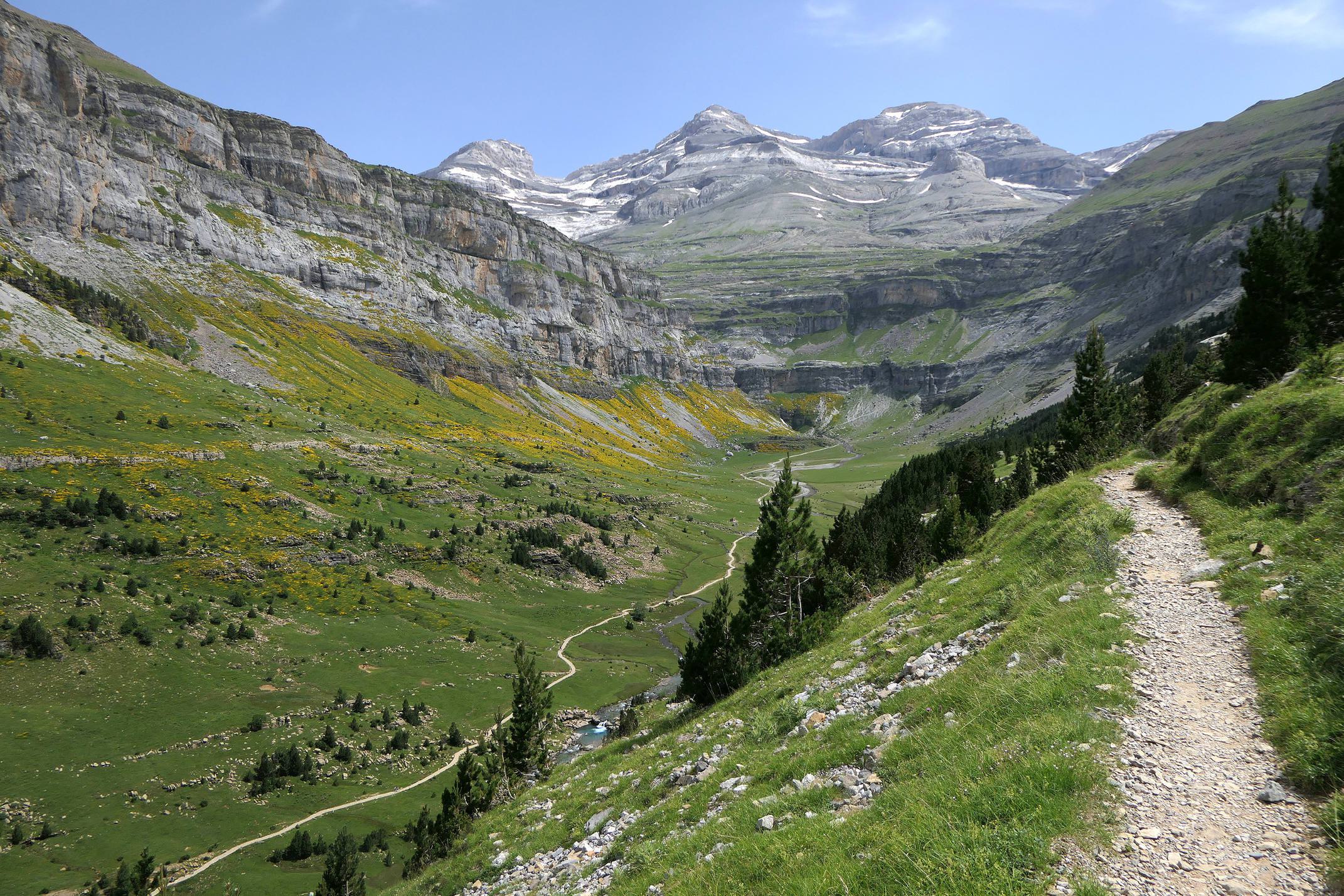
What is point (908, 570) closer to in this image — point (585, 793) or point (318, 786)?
point (585, 793)

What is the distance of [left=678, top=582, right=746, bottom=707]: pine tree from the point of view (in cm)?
3083

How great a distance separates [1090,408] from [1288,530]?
37.6m

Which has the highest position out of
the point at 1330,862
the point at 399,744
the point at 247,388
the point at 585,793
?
the point at 247,388

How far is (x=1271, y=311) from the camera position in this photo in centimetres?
2989

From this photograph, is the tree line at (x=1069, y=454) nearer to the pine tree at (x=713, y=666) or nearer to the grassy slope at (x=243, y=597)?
the pine tree at (x=713, y=666)

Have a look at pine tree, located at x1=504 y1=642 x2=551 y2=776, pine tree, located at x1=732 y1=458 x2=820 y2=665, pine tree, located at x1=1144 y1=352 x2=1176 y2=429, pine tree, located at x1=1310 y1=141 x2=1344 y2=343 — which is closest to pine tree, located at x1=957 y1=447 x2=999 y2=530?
pine tree, located at x1=1144 y1=352 x2=1176 y2=429

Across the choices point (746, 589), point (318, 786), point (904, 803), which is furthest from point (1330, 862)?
point (318, 786)

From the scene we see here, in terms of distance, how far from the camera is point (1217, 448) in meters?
21.8

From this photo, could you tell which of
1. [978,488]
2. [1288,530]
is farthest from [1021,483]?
[1288,530]

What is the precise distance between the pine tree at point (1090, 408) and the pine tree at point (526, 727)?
40118 millimetres

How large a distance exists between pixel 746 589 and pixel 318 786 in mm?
50641

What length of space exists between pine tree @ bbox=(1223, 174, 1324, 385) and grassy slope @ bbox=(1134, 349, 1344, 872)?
7.53ft

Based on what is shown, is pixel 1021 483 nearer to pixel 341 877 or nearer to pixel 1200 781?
pixel 1200 781

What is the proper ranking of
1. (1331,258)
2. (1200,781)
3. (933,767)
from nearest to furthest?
1. (1200,781)
2. (933,767)
3. (1331,258)
